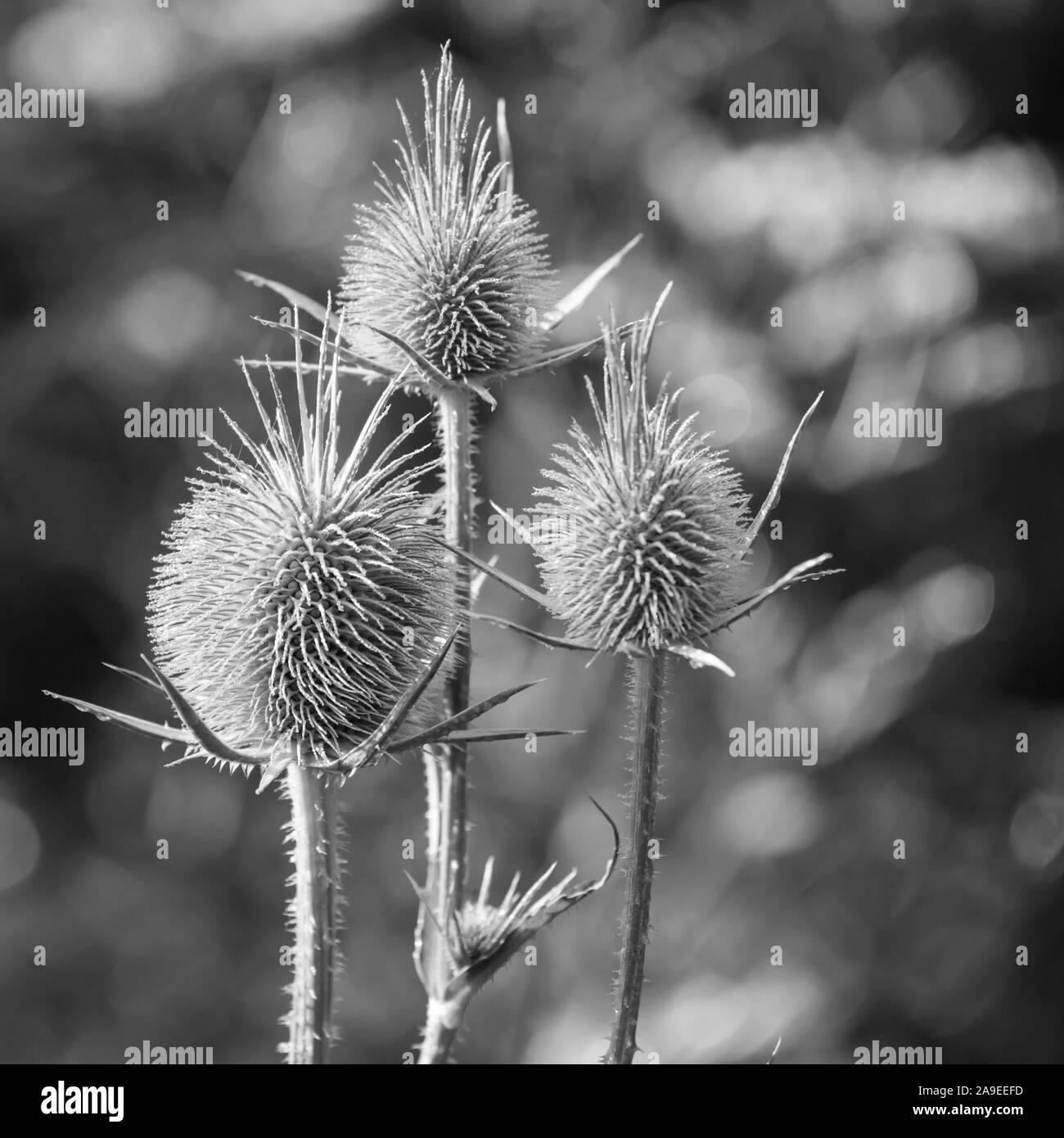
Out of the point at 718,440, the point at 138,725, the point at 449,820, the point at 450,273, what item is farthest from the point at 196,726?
the point at 718,440

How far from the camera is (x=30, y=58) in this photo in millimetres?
2566

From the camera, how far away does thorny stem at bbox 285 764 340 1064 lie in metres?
0.72

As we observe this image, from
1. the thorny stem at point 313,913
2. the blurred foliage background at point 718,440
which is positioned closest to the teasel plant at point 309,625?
the thorny stem at point 313,913

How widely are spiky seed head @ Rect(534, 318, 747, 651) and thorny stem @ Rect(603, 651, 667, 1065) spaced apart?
25 mm

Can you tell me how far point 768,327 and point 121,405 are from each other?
166 centimetres

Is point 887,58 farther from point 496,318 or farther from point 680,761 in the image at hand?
point 496,318

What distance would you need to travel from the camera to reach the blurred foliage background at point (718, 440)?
2.76 meters

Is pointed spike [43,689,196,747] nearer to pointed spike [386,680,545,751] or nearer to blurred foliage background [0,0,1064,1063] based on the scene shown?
pointed spike [386,680,545,751]

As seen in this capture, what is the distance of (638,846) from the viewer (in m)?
0.67

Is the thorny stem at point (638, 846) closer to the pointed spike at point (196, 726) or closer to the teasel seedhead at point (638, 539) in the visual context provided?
the teasel seedhead at point (638, 539)

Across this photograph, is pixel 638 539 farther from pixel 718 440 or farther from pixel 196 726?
pixel 718 440

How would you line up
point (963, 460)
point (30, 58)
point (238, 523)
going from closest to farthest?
point (238, 523) → point (30, 58) → point (963, 460)
